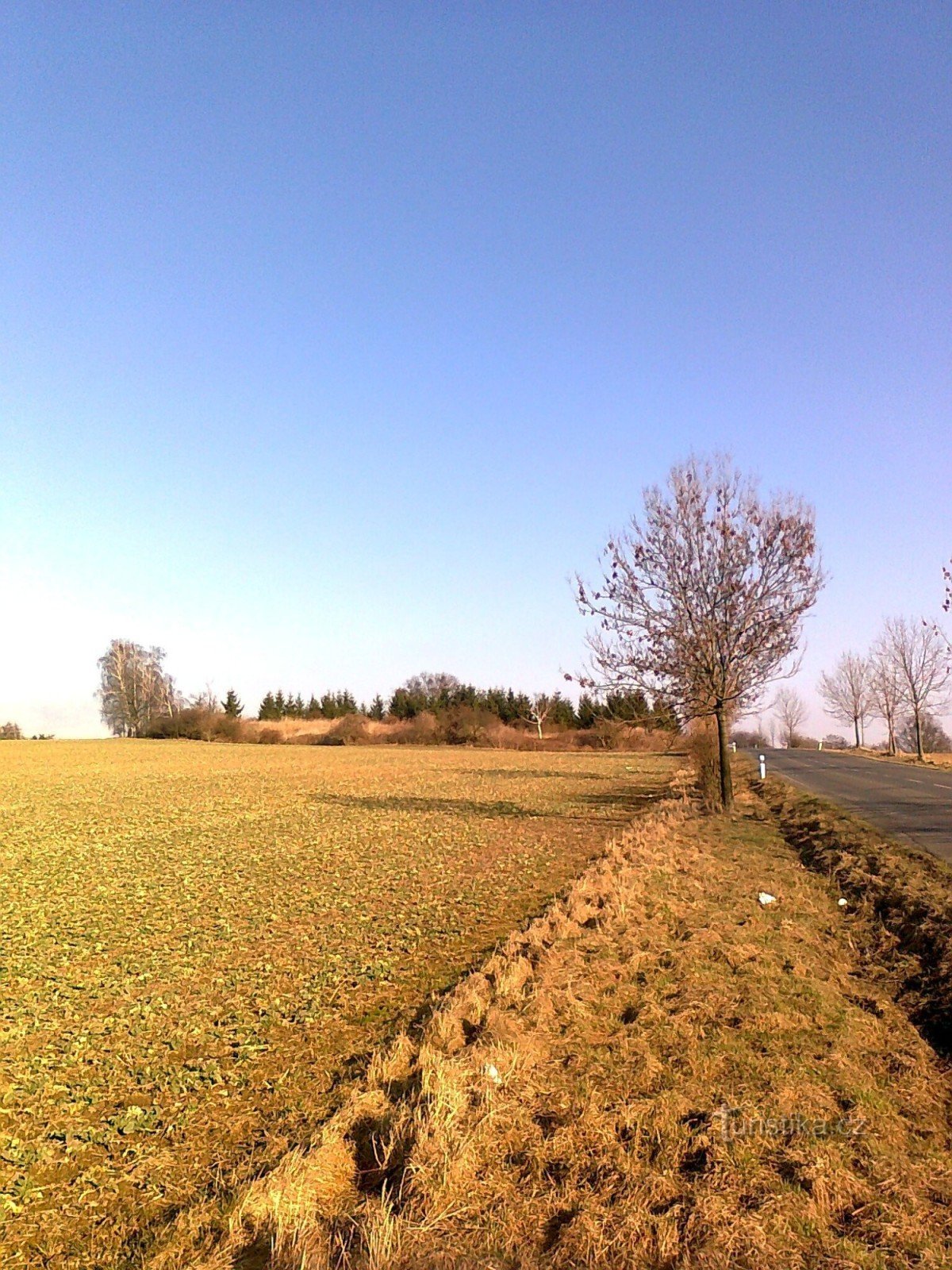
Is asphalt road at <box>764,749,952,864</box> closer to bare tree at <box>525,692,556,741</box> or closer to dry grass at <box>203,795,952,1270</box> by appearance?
dry grass at <box>203,795,952,1270</box>

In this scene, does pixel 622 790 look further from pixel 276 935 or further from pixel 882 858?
pixel 276 935

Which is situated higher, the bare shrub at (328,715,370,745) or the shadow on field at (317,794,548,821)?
the bare shrub at (328,715,370,745)

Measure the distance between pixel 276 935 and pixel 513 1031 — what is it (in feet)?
15.2

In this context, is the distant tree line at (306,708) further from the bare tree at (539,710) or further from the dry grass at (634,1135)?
the dry grass at (634,1135)

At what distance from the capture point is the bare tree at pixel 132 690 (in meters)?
100

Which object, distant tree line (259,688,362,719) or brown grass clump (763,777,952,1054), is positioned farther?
distant tree line (259,688,362,719)

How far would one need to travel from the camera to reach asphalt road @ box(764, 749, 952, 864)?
47.6ft

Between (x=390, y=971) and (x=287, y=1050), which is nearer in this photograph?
(x=287, y=1050)

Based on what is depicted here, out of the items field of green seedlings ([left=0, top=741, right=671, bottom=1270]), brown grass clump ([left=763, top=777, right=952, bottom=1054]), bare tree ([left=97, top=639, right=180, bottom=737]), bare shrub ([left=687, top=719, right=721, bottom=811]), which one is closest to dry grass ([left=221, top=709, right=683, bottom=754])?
bare tree ([left=97, top=639, right=180, bottom=737])

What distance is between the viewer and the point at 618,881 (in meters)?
11.1

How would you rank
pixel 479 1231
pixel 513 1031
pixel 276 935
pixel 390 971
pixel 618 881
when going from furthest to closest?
pixel 618 881, pixel 276 935, pixel 390 971, pixel 513 1031, pixel 479 1231

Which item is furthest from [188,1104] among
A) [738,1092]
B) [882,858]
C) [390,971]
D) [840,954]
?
[882,858]

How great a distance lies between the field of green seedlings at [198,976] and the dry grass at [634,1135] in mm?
577

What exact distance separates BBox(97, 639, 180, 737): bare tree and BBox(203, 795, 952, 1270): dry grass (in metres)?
101
